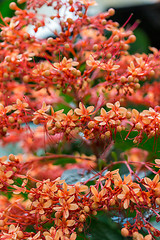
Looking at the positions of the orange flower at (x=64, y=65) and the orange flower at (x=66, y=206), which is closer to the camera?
the orange flower at (x=66, y=206)

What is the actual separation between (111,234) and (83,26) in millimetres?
628

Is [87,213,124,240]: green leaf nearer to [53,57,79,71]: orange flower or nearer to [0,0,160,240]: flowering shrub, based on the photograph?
[0,0,160,240]: flowering shrub

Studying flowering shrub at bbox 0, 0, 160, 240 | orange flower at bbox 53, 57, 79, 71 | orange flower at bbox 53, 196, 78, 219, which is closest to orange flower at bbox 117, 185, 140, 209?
flowering shrub at bbox 0, 0, 160, 240

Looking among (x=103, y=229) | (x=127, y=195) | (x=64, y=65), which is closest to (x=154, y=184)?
(x=127, y=195)

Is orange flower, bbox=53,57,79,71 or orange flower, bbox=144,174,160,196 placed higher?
orange flower, bbox=53,57,79,71

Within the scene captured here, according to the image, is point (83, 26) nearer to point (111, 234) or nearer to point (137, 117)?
point (137, 117)

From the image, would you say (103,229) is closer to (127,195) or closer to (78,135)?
(127,195)

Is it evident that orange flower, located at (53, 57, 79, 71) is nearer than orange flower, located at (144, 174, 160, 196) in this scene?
No

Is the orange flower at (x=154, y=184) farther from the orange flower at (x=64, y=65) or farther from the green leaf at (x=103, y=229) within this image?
the orange flower at (x=64, y=65)

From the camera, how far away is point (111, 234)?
0.75 m

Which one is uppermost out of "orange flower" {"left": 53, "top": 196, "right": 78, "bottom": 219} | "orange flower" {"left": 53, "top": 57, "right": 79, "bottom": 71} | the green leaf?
"orange flower" {"left": 53, "top": 57, "right": 79, "bottom": 71}

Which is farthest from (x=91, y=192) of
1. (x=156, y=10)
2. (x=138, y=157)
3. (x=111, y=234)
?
(x=156, y=10)

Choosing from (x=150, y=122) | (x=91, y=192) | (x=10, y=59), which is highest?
(x=10, y=59)

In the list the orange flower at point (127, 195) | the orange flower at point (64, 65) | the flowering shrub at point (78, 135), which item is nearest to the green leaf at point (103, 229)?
the flowering shrub at point (78, 135)
